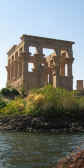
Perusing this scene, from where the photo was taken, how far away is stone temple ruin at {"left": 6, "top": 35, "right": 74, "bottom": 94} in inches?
1827

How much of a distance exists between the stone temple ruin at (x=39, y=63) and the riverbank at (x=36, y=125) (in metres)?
17.7

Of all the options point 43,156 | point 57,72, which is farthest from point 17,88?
point 43,156

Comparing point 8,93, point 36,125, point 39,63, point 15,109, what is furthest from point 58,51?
point 36,125

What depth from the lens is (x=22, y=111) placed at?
101 ft

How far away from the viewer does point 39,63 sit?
4769 cm

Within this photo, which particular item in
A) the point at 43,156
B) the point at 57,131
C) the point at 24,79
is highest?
the point at 24,79

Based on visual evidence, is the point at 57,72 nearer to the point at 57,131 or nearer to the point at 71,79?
the point at 71,79

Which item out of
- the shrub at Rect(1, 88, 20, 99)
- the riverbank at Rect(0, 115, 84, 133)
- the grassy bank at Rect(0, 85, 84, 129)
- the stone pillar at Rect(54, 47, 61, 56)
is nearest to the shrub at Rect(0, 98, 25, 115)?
the grassy bank at Rect(0, 85, 84, 129)

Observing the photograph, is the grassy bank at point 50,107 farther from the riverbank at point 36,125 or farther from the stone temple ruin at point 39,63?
the stone temple ruin at point 39,63

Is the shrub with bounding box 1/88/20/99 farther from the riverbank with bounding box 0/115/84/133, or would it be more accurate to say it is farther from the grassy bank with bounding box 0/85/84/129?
the riverbank with bounding box 0/115/84/133

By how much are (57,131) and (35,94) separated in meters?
6.79

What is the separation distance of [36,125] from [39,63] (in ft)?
72.4

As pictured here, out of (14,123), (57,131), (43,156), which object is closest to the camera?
(43,156)

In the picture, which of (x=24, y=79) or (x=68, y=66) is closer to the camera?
(x=24, y=79)
